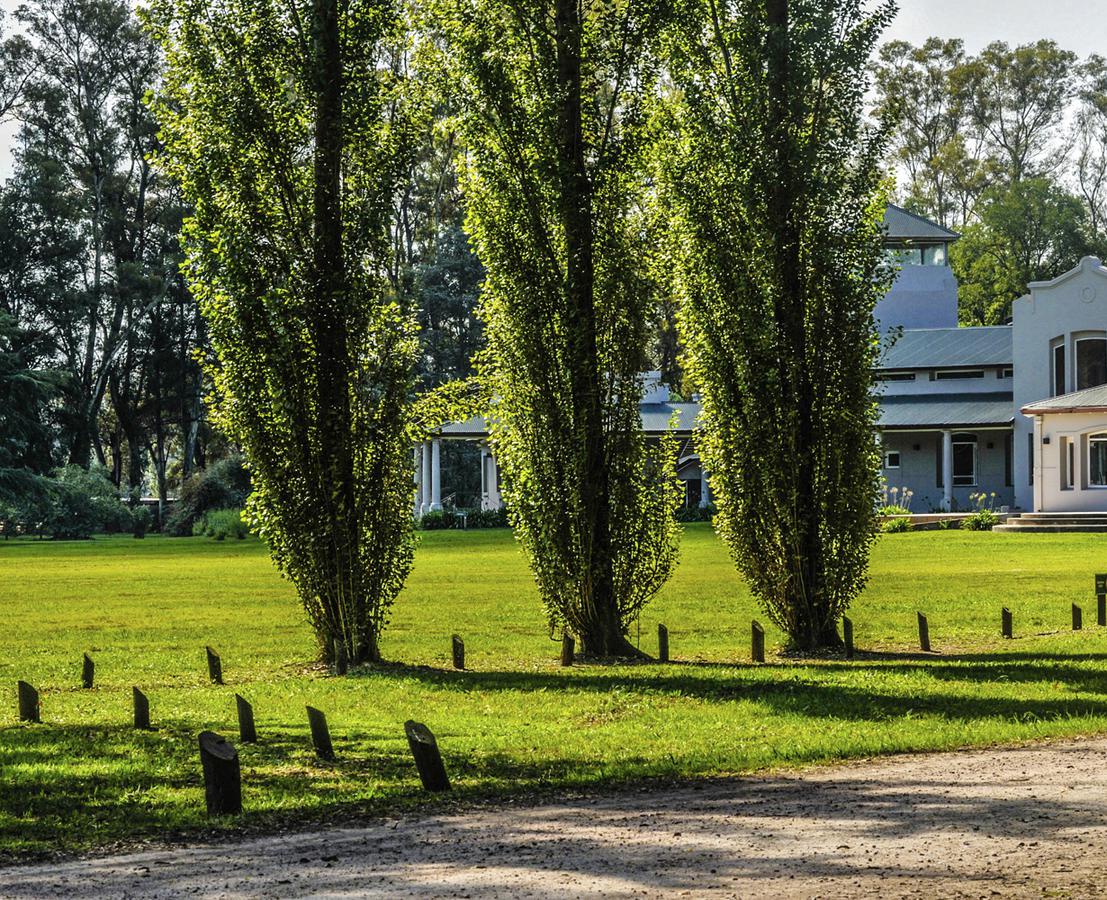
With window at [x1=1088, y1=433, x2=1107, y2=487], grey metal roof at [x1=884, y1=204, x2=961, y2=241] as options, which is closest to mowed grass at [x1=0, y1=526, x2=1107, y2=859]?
window at [x1=1088, y1=433, x2=1107, y2=487]

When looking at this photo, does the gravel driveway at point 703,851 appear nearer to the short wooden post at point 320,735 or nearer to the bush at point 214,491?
the short wooden post at point 320,735

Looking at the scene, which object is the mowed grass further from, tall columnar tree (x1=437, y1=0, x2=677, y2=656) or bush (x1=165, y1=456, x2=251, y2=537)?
bush (x1=165, y1=456, x2=251, y2=537)

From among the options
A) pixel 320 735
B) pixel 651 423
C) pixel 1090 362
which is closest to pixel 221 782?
pixel 320 735

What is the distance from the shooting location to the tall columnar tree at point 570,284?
61.3ft

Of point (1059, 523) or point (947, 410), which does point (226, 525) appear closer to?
point (947, 410)

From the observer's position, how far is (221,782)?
922cm

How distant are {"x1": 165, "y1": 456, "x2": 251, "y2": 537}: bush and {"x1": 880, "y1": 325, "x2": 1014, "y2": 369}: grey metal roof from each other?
2666 cm

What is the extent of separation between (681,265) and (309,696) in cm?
758

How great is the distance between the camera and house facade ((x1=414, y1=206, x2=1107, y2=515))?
45312 millimetres

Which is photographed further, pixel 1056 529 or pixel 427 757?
pixel 1056 529

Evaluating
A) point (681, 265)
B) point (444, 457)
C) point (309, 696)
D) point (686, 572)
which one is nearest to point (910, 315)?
point (444, 457)

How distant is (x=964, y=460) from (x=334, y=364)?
1562 inches

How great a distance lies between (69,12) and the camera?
210 ft

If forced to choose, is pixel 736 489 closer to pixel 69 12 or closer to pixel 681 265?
pixel 681 265
